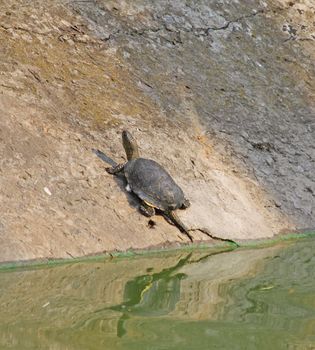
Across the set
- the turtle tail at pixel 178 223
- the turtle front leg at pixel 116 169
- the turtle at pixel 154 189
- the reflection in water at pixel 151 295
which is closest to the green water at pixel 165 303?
the reflection in water at pixel 151 295

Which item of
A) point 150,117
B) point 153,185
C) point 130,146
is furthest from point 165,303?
point 150,117

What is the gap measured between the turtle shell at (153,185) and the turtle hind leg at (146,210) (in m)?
0.04

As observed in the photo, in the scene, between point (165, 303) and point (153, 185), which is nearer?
point (165, 303)

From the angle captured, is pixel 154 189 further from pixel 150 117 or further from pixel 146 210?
pixel 150 117

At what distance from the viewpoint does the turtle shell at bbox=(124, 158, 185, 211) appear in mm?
8133

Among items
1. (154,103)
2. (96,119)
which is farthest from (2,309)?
(154,103)

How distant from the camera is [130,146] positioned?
28.2ft

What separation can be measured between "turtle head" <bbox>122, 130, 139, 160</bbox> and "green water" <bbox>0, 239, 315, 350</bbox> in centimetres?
121

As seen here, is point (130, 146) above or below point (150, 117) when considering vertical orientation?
above

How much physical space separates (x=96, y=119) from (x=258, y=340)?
411cm

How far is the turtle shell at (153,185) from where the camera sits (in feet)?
26.7

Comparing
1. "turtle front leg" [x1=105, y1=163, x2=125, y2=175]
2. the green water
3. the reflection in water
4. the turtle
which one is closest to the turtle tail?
the turtle

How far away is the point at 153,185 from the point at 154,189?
1.6 inches

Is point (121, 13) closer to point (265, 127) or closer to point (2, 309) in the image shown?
point (265, 127)
